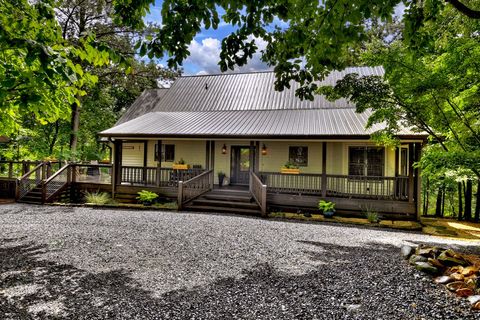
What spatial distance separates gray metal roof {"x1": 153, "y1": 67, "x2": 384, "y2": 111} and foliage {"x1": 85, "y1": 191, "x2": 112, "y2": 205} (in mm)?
6586

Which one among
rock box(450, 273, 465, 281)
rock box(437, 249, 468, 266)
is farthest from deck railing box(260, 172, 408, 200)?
rock box(450, 273, 465, 281)

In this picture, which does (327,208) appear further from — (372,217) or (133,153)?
(133,153)

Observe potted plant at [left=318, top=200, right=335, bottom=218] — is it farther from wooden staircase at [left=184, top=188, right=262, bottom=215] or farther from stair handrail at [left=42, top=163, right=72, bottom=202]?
stair handrail at [left=42, top=163, right=72, bottom=202]

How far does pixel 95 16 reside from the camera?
65.2 ft

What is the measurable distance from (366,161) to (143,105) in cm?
1378

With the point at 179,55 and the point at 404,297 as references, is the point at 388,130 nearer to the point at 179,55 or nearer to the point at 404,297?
the point at 404,297

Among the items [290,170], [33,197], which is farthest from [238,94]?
[33,197]

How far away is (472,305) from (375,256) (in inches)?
89.3

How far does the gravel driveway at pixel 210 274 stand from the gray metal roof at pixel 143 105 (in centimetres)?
1002

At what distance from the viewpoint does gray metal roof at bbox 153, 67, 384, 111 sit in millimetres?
15102

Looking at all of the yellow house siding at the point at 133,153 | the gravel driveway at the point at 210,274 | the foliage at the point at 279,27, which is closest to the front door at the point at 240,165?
the yellow house siding at the point at 133,153

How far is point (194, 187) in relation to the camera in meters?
11.7

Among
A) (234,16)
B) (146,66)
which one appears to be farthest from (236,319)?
(146,66)

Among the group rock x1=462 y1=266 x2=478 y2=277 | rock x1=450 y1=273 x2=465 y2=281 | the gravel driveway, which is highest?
rock x1=462 y1=266 x2=478 y2=277
